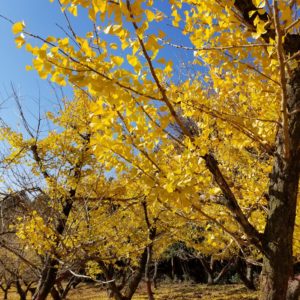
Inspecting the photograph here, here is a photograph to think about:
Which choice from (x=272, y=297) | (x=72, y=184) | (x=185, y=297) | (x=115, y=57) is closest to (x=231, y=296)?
(x=185, y=297)

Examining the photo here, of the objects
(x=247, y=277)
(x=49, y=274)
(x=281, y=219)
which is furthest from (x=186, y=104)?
(x=247, y=277)

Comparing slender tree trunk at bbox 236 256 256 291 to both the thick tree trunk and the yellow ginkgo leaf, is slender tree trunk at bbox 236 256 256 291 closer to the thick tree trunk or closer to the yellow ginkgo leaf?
the thick tree trunk

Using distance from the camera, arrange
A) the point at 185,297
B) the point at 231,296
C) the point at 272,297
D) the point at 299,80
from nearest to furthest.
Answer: the point at 272,297
the point at 299,80
the point at 231,296
the point at 185,297

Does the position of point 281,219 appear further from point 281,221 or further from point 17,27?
point 17,27

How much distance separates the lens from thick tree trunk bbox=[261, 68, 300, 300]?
198 cm

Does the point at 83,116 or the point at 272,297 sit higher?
the point at 83,116

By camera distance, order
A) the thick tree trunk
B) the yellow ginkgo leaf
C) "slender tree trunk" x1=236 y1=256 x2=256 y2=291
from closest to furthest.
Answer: the yellow ginkgo leaf
the thick tree trunk
"slender tree trunk" x1=236 y1=256 x2=256 y2=291

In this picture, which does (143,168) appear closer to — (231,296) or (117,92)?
(117,92)

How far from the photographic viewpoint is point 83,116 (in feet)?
23.3

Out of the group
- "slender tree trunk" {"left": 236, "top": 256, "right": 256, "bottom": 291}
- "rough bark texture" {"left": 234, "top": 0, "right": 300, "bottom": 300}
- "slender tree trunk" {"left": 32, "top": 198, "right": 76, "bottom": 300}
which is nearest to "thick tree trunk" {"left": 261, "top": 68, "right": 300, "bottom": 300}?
"rough bark texture" {"left": 234, "top": 0, "right": 300, "bottom": 300}

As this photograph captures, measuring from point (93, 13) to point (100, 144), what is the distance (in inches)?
26.3

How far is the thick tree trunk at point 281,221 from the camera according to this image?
77.8 inches

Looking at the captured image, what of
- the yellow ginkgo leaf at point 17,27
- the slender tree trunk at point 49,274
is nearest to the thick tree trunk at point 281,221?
the yellow ginkgo leaf at point 17,27

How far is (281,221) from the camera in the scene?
2021 millimetres
